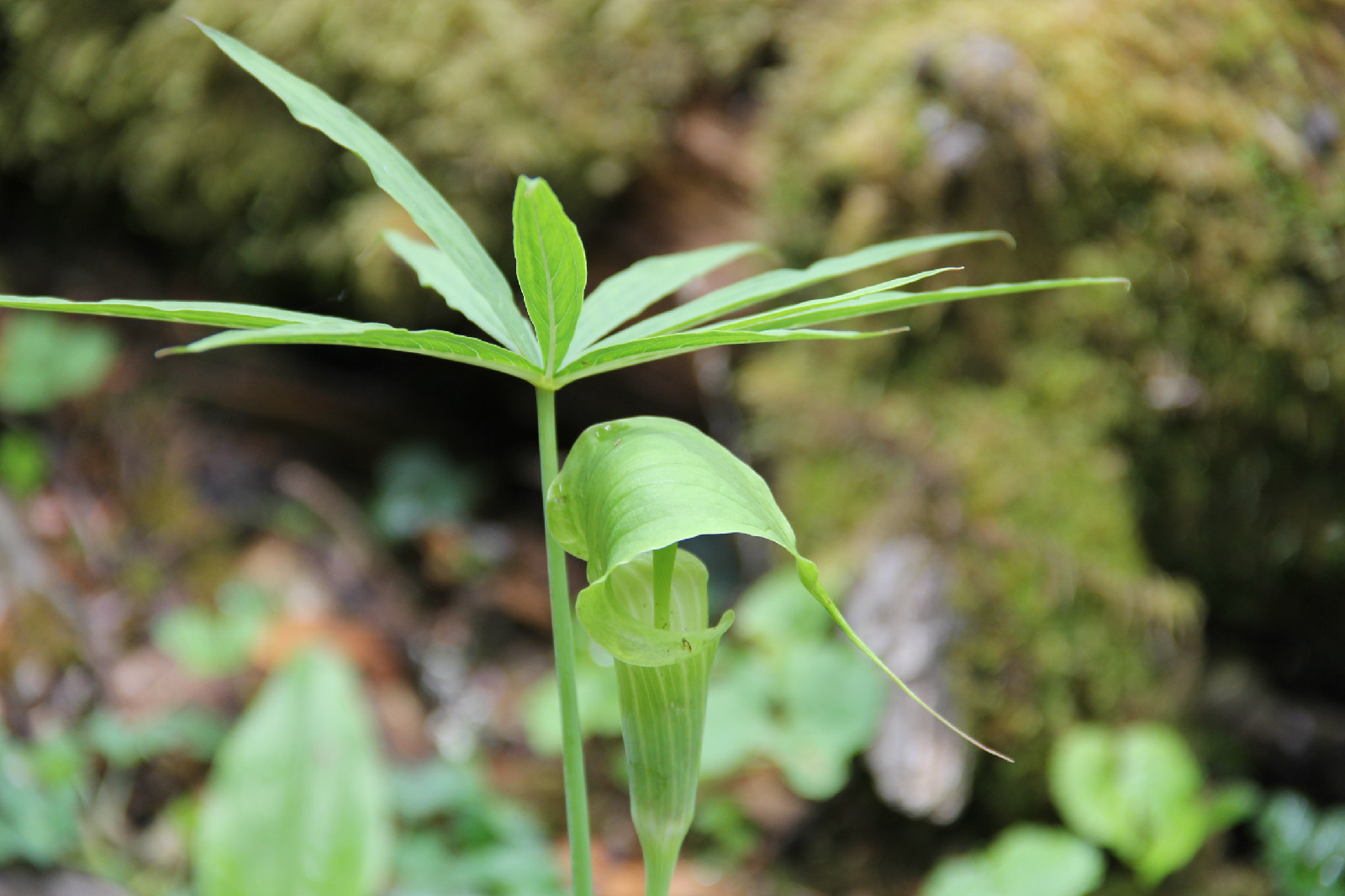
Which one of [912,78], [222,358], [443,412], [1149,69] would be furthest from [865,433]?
[222,358]

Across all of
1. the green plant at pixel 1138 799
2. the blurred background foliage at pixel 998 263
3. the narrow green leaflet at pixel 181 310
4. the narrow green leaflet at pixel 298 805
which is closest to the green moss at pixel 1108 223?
the blurred background foliage at pixel 998 263

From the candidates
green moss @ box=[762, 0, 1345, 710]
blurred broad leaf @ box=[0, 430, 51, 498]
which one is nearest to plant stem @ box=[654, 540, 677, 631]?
green moss @ box=[762, 0, 1345, 710]

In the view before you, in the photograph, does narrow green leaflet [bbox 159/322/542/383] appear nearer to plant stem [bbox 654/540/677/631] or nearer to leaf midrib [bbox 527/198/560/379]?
leaf midrib [bbox 527/198/560/379]

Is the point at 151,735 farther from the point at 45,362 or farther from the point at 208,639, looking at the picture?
the point at 45,362

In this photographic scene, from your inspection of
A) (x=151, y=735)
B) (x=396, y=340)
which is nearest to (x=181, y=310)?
(x=396, y=340)

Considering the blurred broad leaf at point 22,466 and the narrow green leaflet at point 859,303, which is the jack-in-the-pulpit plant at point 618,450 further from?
the blurred broad leaf at point 22,466

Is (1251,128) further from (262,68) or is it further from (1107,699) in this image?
(262,68)
